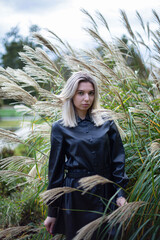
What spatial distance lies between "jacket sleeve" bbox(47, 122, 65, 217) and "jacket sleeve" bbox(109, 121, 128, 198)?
1.25 feet

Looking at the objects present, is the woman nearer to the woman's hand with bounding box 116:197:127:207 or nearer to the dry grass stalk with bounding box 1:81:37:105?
the woman's hand with bounding box 116:197:127:207

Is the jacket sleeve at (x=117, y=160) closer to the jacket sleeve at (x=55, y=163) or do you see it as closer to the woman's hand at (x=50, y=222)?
the jacket sleeve at (x=55, y=163)

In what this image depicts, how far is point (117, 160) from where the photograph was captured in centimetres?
205

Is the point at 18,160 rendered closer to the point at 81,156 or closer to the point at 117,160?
the point at 81,156

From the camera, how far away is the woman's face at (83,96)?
209cm

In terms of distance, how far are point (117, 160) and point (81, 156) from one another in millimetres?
265

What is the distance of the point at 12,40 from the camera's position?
25.8m

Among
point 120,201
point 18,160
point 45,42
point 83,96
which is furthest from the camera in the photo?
point 45,42

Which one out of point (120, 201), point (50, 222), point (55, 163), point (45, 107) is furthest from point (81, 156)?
point (45, 107)

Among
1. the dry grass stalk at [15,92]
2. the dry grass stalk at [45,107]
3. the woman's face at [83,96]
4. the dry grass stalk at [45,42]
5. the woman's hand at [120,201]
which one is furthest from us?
the dry grass stalk at [45,42]

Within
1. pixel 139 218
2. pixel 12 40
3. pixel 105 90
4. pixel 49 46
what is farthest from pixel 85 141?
pixel 12 40

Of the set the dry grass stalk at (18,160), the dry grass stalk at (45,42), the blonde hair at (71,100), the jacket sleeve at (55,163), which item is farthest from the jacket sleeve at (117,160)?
the dry grass stalk at (45,42)

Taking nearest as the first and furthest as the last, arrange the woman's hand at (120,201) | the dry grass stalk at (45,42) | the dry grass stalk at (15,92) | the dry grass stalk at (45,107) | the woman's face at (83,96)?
the woman's hand at (120,201) < the woman's face at (83,96) < the dry grass stalk at (45,107) < the dry grass stalk at (15,92) < the dry grass stalk at (45,42)

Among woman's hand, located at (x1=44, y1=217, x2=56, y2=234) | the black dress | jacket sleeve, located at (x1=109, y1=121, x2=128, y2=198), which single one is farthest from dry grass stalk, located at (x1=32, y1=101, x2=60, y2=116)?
woman's hand, located at (x1=44, y1=217, x2=56, y2=234)
